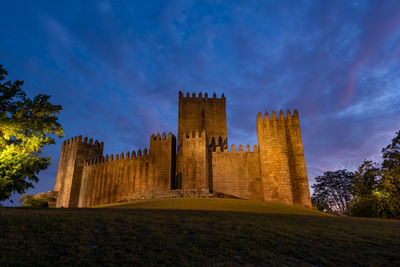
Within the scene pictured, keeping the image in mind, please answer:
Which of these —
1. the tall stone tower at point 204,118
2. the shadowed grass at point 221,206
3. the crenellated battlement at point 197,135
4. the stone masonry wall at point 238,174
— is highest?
the tall stone tower at point 204,118

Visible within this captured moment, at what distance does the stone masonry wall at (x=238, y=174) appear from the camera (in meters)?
25.5

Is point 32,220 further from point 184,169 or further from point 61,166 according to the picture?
point 61,166

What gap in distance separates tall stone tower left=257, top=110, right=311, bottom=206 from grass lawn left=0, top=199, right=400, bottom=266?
1441 cm

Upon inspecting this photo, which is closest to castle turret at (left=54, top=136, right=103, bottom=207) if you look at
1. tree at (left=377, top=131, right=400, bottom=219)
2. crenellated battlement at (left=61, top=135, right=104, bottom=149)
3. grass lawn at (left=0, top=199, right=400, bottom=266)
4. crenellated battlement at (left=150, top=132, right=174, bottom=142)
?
crenellated battlement at (left=61, top=135, right=104, bottom=149)

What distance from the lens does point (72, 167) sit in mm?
35812

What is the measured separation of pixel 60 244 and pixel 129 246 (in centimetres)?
164

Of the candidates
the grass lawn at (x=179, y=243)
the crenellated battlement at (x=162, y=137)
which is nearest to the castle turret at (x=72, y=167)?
the crenellated battlement at (x=162, y=137)

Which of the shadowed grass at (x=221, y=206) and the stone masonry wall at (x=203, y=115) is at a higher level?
the stone masonry wall at (x=203, y=115)

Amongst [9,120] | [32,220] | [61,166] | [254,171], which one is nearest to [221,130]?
[254,171]

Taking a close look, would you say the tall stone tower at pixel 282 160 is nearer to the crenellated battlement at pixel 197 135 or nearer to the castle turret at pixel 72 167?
the crenellated battlement at pixel 197 135

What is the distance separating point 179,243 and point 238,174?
1915 cm

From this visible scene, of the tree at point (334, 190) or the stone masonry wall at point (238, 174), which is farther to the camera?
the tree at point (334, 190)

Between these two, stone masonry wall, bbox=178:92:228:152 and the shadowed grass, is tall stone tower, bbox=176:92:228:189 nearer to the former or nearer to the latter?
stone masonry wall, bbox=178:92:228:152

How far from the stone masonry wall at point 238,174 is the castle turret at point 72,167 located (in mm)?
18925
